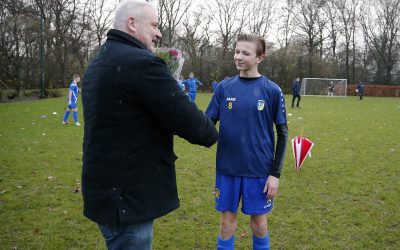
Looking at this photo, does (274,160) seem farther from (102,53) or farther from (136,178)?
(102,53)

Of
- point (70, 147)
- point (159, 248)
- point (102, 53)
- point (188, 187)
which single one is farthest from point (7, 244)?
point (70, 147)

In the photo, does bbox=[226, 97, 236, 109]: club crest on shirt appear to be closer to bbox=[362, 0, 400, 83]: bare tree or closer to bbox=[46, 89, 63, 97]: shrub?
bbox=[46, 89, 63, 97]: shrub

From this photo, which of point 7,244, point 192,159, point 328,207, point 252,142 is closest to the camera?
point 252,142

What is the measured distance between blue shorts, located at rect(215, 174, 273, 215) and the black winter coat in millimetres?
1118

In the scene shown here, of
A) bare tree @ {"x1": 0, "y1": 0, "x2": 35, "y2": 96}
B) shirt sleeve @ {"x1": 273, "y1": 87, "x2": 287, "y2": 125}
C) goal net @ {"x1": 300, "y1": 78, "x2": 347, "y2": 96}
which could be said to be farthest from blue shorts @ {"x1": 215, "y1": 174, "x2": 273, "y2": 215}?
goal net @ {"x1": 300, "y1": 78, "x2": 347, "y2": 96}

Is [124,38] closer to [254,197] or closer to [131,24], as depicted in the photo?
[131,24]

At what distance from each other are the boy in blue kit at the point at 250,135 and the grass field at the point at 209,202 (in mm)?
1488

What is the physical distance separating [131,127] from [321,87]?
1736 inches

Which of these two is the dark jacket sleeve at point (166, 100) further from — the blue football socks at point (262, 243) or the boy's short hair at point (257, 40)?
the blue football socks at point (262, 243)

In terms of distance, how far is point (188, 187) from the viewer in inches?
242

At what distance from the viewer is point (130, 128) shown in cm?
173

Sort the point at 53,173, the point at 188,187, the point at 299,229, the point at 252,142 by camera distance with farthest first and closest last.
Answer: the point at 53,173 < the point at 188,187 < the point at 299,229 < the point at 252,142

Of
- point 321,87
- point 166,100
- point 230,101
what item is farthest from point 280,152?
point 321,87

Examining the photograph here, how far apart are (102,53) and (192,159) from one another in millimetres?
6495
